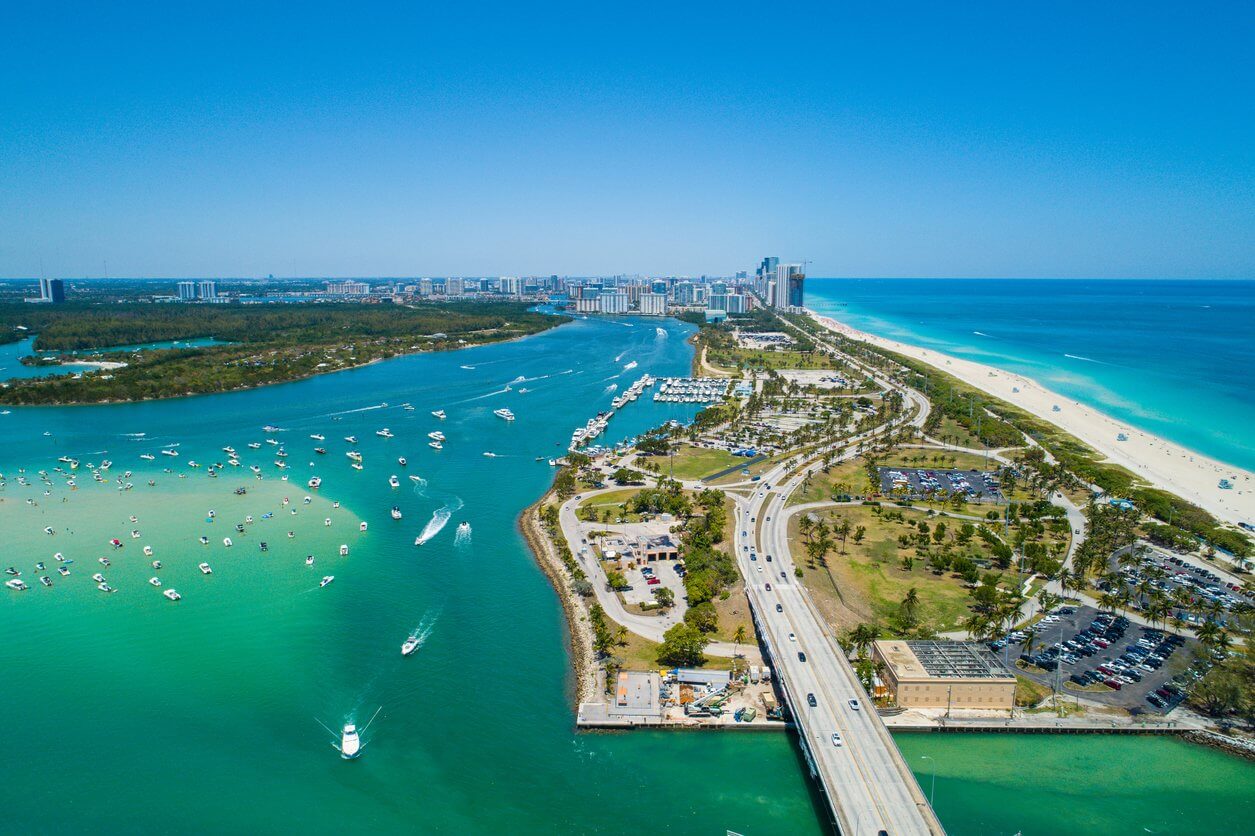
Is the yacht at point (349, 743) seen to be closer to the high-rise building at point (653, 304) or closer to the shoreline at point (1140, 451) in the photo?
the shoreline at point (1140, 451)

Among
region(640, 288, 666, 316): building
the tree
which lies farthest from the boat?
region(640, 288, 666, 316): building

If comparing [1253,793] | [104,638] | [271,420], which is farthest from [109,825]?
[271,420]

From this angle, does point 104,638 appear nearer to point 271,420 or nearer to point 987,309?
point 271,420

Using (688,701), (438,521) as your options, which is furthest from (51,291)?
(688,701)

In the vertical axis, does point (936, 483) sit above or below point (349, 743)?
above

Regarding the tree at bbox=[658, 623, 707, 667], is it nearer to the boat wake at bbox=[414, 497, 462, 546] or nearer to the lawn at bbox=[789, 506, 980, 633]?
the lawn at bbox=[789, 506, 980, 633]

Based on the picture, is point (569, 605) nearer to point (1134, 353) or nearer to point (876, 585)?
point (876, 585)
